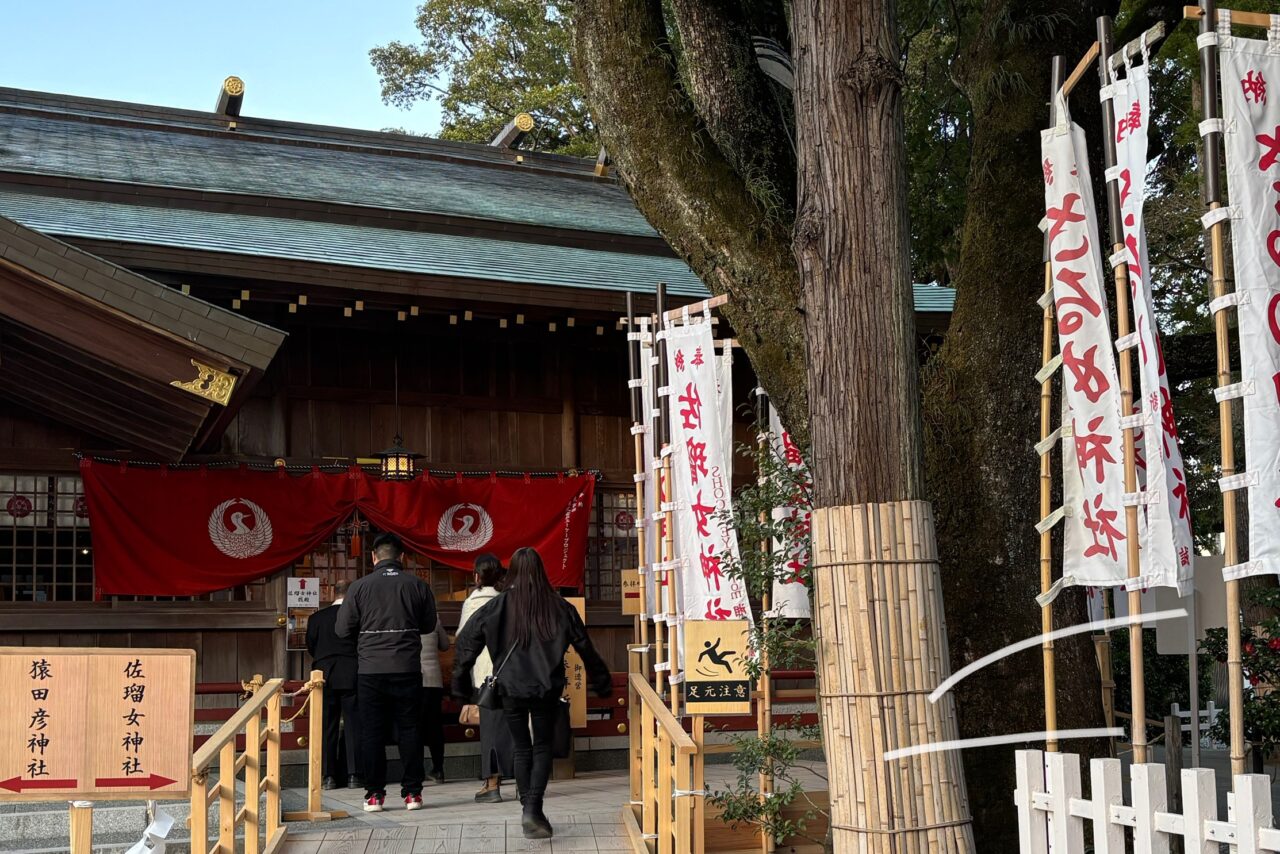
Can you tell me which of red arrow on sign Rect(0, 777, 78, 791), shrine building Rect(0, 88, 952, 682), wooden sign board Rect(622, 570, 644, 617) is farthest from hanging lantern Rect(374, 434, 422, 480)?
red arrow on sign Rect(0, 777, 78, 791)

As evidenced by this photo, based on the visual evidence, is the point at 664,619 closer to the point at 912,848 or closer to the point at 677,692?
the point at 677,692

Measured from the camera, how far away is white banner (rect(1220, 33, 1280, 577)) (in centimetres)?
475

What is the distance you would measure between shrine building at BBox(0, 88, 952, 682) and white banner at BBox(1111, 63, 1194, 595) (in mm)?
5576

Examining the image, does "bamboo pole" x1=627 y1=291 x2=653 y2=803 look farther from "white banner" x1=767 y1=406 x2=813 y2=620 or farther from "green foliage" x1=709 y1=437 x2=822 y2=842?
"white banner" x1=767 y1=406 x2=813 y2=620

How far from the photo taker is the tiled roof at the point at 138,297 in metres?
8.54

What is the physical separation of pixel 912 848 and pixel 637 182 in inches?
145

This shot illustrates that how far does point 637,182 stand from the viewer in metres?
6.80

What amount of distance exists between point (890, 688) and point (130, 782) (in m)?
3.19

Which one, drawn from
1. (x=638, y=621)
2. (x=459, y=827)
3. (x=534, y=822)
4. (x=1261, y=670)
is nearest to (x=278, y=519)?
(x=638, y=621)

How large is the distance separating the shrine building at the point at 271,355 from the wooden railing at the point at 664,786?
11.6 feet

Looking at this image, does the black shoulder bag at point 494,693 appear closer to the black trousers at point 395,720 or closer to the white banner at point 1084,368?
the black trousers at point 395,720

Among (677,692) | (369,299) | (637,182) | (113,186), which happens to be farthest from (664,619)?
(113,186)

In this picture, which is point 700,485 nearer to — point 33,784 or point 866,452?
point 866,452

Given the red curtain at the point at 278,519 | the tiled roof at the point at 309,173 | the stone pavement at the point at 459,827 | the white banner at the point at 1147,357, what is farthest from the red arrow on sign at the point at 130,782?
the tiled roof at the point at 309,173
